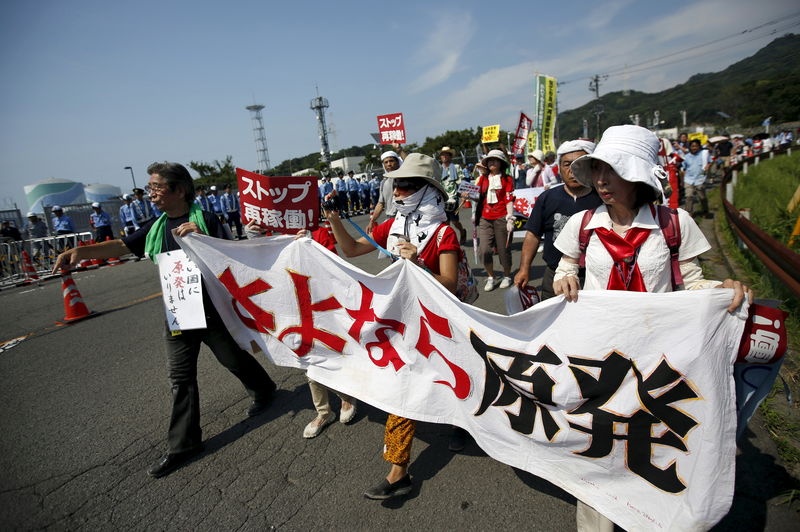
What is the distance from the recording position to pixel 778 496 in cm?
219

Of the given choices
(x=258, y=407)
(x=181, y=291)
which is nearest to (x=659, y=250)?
(x=181, y=291)

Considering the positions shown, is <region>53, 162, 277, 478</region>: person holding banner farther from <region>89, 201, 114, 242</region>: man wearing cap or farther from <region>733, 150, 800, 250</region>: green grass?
<region>89, 201, 114, 242</region>: man wearing cap

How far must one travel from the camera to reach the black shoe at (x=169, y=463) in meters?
2.87

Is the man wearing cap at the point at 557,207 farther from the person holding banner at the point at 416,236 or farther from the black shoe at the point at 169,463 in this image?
the black shoe at the point at 169,463

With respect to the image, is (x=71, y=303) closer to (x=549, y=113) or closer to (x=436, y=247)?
(x=436, y=247)

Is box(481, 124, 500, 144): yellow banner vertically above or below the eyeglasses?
above

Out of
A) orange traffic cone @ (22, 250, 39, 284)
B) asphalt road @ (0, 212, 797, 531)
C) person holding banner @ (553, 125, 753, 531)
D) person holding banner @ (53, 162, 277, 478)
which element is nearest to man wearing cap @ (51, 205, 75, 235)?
orange traffic cone @ (22, 250, 39, 284)

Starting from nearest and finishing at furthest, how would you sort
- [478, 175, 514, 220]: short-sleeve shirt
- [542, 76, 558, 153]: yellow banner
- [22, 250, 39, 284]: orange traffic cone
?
[478, 175, 514, 220]: short-sleeve shirt
[22, 250, 39, 284]: orange traffic cone
[542, 76, 558, 153]: yellow banner

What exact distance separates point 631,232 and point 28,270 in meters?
16.4

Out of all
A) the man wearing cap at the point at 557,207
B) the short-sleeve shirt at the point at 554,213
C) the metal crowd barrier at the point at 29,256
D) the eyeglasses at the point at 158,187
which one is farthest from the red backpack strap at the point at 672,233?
the metal crowd barrier at the point at 29,256

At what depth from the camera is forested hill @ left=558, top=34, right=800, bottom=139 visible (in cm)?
7094

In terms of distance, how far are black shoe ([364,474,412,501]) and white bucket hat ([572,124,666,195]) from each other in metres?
2.02

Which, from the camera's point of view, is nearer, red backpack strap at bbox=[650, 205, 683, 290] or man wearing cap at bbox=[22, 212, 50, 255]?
red backpack strap at bbox=[650, 205, 683, 290]

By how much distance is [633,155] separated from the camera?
1770mm
